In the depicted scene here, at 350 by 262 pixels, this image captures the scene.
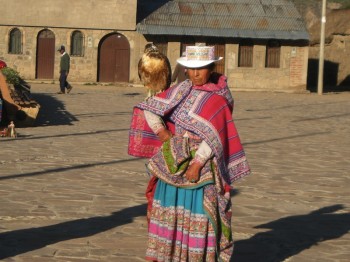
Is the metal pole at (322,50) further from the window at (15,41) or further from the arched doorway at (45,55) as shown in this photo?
the window at (15,41)

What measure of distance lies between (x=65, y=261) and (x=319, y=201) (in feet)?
13.0

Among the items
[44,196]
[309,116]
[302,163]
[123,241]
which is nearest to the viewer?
[123,241]

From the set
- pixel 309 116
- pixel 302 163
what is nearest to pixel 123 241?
pixel 302 163

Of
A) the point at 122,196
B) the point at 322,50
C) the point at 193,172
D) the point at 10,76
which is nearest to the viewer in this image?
the point at 193,172

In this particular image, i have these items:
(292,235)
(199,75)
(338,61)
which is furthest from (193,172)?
(338,61)

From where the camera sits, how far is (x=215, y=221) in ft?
19.6

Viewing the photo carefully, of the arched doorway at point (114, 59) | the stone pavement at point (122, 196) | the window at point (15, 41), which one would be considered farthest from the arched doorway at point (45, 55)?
the stone pavement at point (122, 196)

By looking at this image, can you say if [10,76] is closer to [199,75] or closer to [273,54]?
[199,75]

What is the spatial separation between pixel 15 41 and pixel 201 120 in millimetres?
36009

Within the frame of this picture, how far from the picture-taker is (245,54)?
41844mm

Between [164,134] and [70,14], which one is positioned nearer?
[164,134]

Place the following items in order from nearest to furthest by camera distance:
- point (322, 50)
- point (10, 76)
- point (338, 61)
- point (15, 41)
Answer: point (10, 76) < point (322, 50) < point (15, 41) < point (338, 61)

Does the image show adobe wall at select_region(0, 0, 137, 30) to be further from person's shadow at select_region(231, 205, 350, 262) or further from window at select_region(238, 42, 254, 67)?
person's shadow at select_region(231, 205, 350, 262)

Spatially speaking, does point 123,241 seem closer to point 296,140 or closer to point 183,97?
point 183,97
